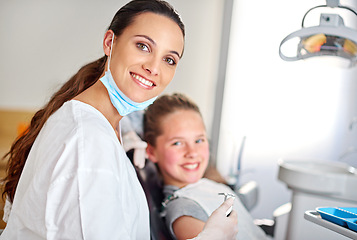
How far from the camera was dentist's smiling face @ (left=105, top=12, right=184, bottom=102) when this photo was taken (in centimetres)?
109

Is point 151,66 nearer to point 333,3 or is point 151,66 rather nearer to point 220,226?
point 220,226

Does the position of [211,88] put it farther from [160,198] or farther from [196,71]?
[160,198]

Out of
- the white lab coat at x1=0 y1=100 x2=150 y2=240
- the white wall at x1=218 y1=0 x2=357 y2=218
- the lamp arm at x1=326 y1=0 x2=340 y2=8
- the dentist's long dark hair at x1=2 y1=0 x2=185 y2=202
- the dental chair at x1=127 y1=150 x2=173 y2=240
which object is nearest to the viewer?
the white lab coat at x1=0 y1=100 x2=150 y2=240

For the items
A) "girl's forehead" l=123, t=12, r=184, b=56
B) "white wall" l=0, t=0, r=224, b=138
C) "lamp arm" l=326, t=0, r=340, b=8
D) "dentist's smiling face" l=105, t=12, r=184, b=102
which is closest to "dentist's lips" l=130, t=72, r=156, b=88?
"dentist's smiling face" l=105, t=12, r=184, b=102

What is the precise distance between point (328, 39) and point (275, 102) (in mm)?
1649

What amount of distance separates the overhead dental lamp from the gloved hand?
2.23 ft

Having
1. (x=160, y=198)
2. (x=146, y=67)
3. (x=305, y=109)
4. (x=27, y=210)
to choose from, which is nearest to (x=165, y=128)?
(x=160, y=198)

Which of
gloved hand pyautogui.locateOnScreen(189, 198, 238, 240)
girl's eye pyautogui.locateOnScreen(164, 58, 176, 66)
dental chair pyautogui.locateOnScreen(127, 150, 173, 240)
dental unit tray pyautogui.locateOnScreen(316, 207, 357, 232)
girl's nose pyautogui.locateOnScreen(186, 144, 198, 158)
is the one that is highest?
girl's eye pyautogui.locateOnScreen(164, 58, 176, 66)

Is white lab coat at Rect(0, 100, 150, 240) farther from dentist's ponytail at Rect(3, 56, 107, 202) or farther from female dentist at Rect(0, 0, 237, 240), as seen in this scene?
dentist's ponytail at Rect(3, 56, 107, 202)

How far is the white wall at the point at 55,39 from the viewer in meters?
3.46

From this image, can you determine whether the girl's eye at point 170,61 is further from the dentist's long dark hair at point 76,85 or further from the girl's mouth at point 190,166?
the girl's mouth at point 190,166

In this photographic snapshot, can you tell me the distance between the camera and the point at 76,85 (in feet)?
4.03

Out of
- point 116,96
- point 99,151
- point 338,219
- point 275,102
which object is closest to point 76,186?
point 99,151

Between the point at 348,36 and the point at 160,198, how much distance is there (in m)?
1.00
